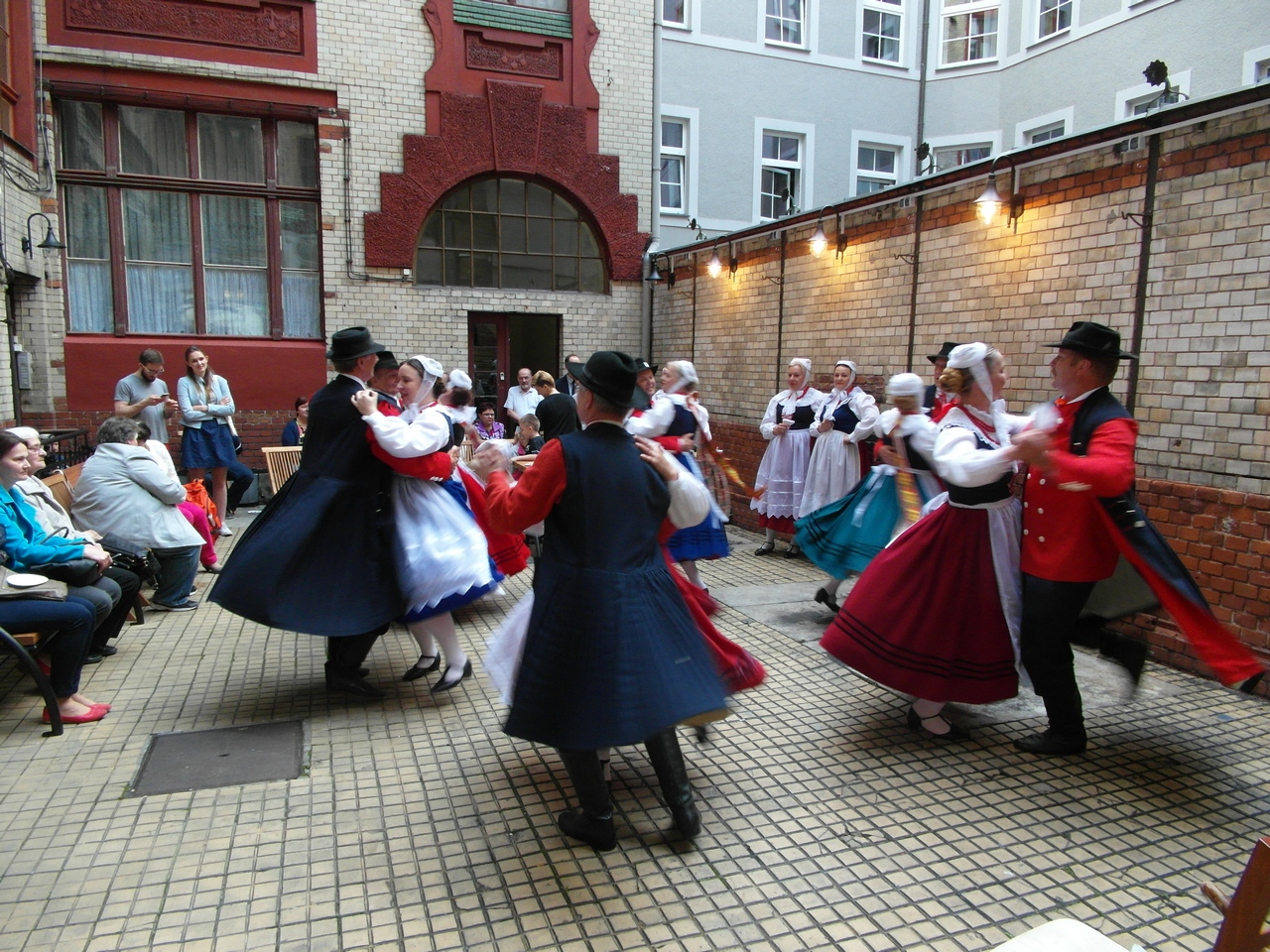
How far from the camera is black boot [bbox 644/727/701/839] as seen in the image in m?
3.25

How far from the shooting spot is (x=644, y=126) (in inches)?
512

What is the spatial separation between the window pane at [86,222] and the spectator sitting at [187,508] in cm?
550

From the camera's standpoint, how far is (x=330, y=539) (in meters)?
4.43

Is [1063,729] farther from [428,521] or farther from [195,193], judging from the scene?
[195,193]

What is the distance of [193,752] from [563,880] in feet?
6.82

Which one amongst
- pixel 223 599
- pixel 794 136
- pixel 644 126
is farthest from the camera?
pixel 794 136

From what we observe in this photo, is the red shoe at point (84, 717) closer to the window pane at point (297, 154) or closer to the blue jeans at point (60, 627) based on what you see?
the blue jeans at point (60, 627)

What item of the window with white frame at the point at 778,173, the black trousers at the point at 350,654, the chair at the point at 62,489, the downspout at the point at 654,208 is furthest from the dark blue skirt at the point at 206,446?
the window with white frame at the point at 778,173

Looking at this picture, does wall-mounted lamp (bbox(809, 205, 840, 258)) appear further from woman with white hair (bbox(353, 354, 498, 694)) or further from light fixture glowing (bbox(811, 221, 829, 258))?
woman with white hair (bbox(353, 354, 498, 694))

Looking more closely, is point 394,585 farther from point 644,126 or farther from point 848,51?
point 848,51

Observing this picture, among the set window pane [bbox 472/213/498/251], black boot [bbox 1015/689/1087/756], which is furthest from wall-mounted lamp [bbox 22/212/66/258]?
black boot [bbox 1015/689/1087/756]

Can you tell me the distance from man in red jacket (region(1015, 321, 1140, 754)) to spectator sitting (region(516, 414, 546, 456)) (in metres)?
2.88

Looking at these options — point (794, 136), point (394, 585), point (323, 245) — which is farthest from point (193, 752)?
point (794, 136)

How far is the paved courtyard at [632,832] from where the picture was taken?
2.83 metres
